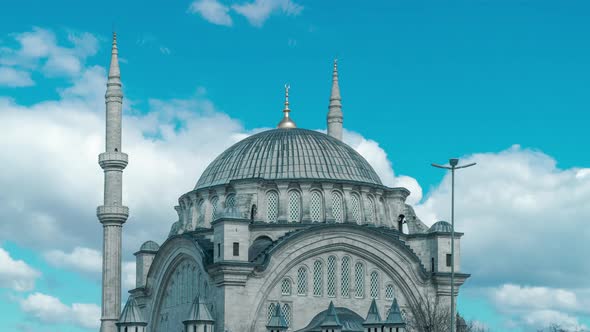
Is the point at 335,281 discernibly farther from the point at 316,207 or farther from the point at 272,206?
the point at 272,206

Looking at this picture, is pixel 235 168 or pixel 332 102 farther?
pixel 332 102

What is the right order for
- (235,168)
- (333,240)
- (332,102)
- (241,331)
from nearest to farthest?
(241,331), (333,240), (235,168), (332,102)

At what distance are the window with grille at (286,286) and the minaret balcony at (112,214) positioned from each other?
13.0 meters

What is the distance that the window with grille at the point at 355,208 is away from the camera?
61438 millimetres

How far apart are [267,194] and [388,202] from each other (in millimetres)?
7822

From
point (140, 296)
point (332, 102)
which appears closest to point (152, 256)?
point (140, 296)

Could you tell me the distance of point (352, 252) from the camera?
5866 centimetres

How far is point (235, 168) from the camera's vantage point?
63125 mm

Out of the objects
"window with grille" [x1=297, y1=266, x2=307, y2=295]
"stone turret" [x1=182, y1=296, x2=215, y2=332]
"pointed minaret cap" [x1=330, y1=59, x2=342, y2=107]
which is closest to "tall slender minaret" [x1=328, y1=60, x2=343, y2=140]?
"pointed minaret cap" [x1=330, y1=59, x2=342, y2=107]

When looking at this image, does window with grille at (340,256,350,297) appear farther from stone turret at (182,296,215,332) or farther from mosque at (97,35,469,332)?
stone turret at (182,296,215,332)

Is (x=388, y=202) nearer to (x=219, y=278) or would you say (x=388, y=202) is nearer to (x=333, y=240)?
(x=333, y=240)

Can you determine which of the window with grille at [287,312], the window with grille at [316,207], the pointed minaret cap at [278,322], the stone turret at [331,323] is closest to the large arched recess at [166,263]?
the window with grille at [287,312]

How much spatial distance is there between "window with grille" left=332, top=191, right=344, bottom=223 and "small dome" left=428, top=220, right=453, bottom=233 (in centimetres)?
505

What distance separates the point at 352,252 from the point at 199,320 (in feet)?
32.5
